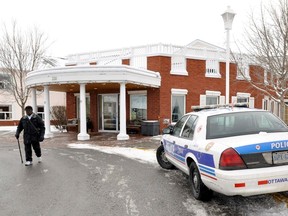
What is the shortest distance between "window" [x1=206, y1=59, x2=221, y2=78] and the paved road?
11256mm

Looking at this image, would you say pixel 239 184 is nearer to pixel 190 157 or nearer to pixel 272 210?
pixel 272 210

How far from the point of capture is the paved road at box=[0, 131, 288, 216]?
13.6 ft

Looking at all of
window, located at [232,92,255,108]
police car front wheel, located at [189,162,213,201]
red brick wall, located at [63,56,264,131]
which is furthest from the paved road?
window, located at [232,92,255,108]

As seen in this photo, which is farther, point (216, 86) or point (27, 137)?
point (216, 86)

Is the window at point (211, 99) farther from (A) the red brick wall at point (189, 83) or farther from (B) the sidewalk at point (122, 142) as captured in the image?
(B) the sidewalk at point (122, 142)

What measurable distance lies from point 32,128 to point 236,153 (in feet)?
19.8

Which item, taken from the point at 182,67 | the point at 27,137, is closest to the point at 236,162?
the point at 27,137

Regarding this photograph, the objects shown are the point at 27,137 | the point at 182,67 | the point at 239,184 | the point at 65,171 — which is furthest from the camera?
the point at 182,67

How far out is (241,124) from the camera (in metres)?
4.41

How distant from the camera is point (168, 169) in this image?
22.8ft

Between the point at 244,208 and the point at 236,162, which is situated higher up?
the point at 236,162

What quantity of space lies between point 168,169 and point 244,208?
2991 millimetres

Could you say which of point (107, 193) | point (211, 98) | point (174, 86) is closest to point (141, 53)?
point (174, 86)

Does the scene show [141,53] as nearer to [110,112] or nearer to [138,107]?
[138,107]
